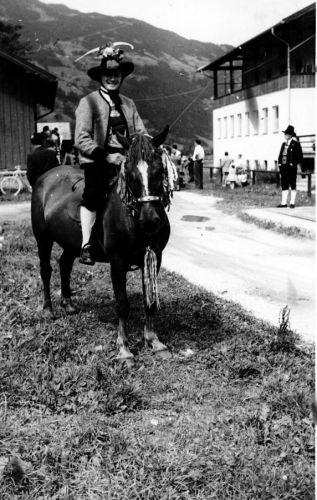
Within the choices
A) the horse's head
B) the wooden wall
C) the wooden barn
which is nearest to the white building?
the wooden barn

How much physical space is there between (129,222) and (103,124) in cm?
102

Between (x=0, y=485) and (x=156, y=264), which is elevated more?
(x=156, y=264)

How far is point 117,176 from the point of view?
5.65 meters

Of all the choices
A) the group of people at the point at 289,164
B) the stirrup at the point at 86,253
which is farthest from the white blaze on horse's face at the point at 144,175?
the group of people at the point at 289,164

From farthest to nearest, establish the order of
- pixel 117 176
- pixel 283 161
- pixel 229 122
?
1. pixel 229 122
2. pixel 283 161
3. pixel 117 176

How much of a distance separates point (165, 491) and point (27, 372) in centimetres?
194

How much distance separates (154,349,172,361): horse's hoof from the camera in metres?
5.46

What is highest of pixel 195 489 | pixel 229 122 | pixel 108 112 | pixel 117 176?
pixel 229 122

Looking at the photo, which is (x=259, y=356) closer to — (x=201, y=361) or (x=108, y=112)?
(x=201, y=361)

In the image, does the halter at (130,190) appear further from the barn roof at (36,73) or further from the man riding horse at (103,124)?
the barn roof at (36,73)

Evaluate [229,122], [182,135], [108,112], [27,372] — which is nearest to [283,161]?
[108,112]

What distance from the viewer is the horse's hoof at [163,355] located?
5457 mm

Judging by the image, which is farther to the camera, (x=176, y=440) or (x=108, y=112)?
(x=108, y=112)

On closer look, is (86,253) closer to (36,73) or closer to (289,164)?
(289,164)
